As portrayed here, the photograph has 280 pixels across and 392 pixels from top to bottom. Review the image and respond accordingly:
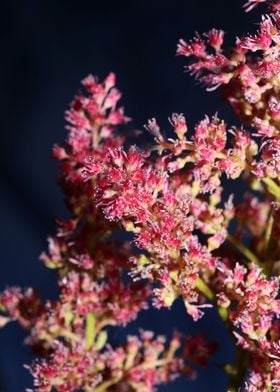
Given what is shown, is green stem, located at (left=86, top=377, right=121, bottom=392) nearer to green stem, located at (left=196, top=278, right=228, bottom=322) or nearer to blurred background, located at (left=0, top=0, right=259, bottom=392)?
green stem, located at (left=196, top=278, right=228, bottom=322)

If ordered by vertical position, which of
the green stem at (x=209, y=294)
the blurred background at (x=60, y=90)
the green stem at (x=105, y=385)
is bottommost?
the green stem at (x=105, y=385)

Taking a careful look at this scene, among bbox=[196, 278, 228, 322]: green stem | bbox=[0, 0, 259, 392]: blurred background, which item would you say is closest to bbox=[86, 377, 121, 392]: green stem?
bbox=[196, 278, 228, 322]: green stem

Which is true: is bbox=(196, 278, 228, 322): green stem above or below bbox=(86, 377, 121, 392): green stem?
above

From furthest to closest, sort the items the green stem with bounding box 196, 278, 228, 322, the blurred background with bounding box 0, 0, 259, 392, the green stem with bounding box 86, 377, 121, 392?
the blurred background with bounding box 0, 0, 259, 392, the green stem with bounding box 86, 377, 121, 392, the green stem with bounding box 196, 278, 228, 322

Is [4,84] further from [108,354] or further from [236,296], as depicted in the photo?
[236,296]

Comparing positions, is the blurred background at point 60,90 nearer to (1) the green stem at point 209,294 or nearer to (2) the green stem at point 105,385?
(2) the green stem at point 105,385

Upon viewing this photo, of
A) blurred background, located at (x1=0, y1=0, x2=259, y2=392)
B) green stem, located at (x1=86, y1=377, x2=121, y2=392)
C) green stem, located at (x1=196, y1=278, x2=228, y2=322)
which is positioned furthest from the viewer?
blurred background, located at (x1=0, y1=0, x2=259, y2=392)

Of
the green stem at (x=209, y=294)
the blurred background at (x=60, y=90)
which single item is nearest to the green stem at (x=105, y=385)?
the green stem at (x=209, y=294)

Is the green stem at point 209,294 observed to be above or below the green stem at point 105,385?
above

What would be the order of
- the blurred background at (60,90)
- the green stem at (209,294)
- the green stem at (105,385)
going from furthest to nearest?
1. the blurred background at (60,90)
2. the green stem at (105,385)
3. the green stem at (209,294)
